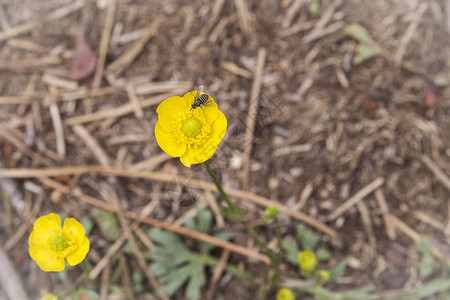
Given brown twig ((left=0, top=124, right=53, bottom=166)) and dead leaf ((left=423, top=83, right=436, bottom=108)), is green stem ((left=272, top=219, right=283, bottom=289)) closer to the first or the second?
dead leaf ((left=423, top=83, right=436, bottom=108))

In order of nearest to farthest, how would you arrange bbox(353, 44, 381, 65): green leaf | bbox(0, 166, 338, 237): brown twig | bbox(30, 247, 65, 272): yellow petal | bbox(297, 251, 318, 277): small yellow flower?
bbox(30, 247, 65, 272): yellow petal
bbox(297, 251, 318, 277): small yellow flower
bbox(0, 166, 338, 237): brown twig
bbox(353, 44, 381, 65): green leaf

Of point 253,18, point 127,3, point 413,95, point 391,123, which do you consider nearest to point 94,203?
point 127,3

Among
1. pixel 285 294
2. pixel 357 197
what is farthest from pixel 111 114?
pixel 357 197

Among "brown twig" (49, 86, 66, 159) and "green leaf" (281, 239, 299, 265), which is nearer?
"green leaf" (281, 239, 299, 265)

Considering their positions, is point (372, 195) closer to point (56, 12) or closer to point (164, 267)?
point (164, 267)

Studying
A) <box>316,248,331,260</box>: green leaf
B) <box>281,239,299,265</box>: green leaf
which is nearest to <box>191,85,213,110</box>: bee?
<box>281,239,299,265</box>: green leaf

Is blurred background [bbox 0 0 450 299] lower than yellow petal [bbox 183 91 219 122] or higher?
lower

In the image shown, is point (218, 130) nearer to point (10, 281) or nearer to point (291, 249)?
point (291, 249)
